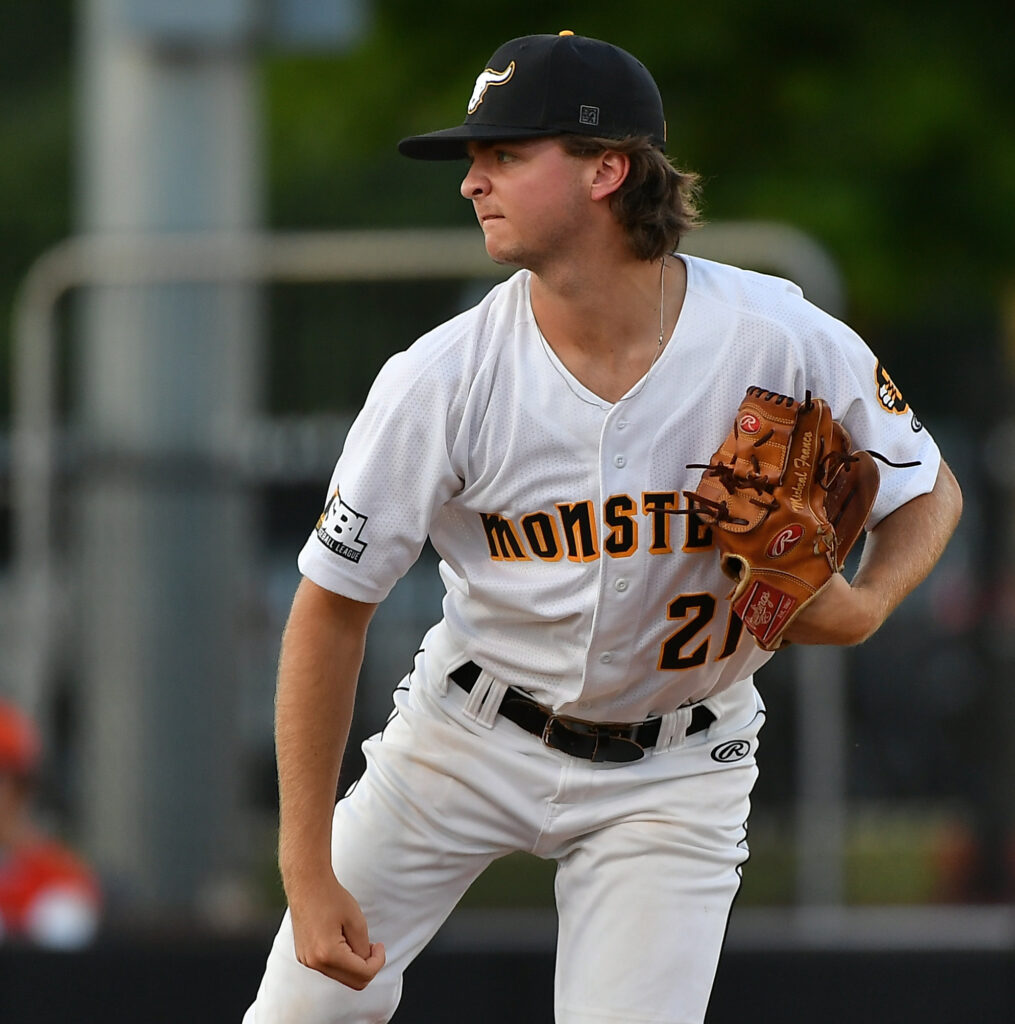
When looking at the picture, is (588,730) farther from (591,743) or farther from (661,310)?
(661,310)

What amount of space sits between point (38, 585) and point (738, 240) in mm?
3265

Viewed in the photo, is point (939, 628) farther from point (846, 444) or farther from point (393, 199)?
point (393, 199)

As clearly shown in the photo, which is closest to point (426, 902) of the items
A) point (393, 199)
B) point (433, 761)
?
point (433, 761)

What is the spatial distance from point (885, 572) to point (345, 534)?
3.43ft

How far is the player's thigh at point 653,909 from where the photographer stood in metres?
3.82

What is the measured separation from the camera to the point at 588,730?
13.1 ft

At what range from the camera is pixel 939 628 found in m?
8.40

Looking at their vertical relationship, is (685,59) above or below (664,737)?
above

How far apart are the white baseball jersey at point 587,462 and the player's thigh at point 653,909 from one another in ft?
0.97

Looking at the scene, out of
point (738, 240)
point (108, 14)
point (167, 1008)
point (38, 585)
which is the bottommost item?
point (167, 1008)

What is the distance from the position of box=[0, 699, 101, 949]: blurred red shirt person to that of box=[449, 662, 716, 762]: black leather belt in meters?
3.02

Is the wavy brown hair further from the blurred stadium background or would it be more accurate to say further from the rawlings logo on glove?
the blurred stadium background

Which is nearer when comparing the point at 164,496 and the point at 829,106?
the point at 164,496

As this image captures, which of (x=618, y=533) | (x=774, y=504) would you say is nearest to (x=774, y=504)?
(x=774, y=504)
